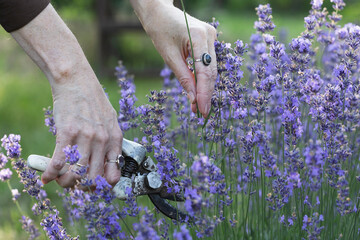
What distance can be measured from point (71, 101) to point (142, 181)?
48 centimetres

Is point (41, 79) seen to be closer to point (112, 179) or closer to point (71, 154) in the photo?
point (112, 179)

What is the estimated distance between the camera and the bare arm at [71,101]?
176 centimetres

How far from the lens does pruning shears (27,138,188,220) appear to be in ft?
6.60

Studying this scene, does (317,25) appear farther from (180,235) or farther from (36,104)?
(36,104)

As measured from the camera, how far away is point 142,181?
2049mm

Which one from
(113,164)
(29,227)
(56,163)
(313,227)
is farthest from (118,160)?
(29,227)

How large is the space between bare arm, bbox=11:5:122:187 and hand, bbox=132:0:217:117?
1.31 feet

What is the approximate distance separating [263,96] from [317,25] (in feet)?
2.72

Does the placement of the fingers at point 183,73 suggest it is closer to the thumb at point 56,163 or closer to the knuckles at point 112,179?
the knuckles at point 112,179

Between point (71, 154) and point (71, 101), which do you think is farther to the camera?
point (71, 101)

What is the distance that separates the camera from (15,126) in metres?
5.98

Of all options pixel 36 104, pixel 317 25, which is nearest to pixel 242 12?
pixel 36 104

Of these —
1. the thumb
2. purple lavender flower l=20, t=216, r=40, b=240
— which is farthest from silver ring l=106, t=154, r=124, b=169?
purple lavender flower l=20, t=216, r=40, b=240

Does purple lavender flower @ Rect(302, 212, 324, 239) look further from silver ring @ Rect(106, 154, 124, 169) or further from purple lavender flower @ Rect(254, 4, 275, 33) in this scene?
purple lavender flower @ Rect(254, 4, 275, 33)
